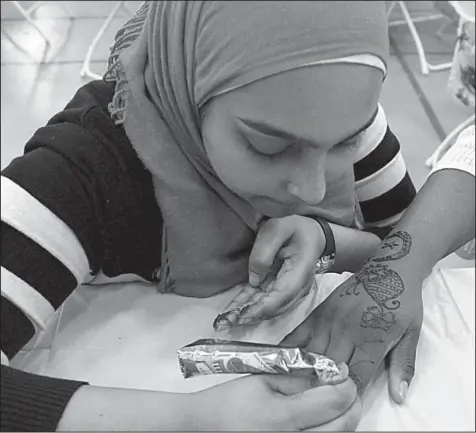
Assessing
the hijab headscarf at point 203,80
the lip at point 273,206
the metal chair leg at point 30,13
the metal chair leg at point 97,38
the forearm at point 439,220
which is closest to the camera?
the hijab headscarf at point 203,80

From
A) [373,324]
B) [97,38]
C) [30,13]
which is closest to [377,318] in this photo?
[373,324]

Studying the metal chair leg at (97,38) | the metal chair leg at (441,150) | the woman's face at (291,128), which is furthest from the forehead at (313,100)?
the metal chair leg at (97,38)

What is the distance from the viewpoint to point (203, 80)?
0.37 metres

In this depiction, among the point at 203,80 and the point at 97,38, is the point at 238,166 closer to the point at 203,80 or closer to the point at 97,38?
the point at 203,80

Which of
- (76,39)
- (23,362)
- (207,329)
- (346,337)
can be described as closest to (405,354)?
(346,337)

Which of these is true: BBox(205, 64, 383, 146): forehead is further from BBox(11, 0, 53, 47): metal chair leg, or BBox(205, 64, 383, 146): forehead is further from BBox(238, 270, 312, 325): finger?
BBox(11, 0, 53, 47): metal chair leg

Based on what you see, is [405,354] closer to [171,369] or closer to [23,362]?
[171,369]

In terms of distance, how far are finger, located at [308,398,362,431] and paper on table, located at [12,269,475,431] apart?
0.6 inches

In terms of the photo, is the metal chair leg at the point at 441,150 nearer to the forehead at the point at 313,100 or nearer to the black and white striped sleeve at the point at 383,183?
the black and white striped sleeve at the point at 383,183

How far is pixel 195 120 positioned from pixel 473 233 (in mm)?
277

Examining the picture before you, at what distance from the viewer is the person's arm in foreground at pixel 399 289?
0.48 metres

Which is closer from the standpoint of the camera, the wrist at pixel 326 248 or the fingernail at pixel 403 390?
the fingernail at pixel 403 390

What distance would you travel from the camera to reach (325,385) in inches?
16.6

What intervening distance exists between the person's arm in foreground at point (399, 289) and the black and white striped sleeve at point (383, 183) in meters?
0.06
